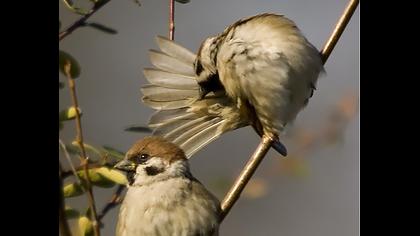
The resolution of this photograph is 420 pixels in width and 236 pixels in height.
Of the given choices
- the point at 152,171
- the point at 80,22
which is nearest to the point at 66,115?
the point at 80,22

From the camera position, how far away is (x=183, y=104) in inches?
83.8

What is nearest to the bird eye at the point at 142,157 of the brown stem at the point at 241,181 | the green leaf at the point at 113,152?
the brown stem at the point at 241,181

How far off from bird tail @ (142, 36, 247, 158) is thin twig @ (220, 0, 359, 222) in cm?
48

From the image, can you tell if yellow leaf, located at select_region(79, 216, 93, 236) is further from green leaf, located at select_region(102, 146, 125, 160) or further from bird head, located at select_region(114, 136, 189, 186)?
bird head, located at select_region(114, 136, 189, 186)

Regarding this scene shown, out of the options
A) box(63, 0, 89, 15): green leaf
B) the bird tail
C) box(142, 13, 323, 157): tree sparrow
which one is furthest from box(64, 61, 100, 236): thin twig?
the bird tail

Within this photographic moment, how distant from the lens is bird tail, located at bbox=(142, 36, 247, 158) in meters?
2.04

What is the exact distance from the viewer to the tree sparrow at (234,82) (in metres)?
1.90

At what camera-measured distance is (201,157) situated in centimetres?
347

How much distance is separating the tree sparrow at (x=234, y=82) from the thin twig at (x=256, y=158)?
0.30 metres

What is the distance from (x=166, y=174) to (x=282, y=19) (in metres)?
0.56
